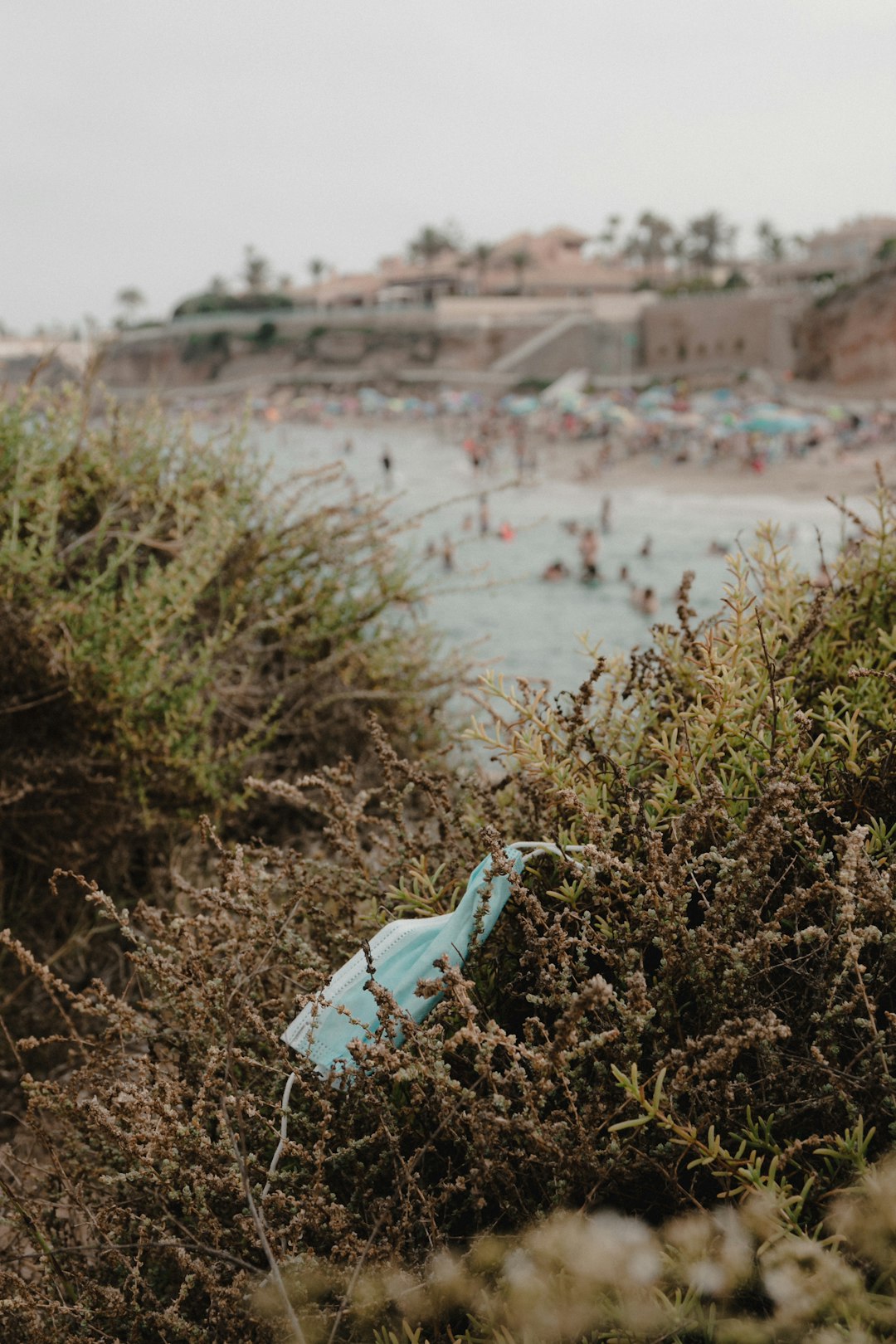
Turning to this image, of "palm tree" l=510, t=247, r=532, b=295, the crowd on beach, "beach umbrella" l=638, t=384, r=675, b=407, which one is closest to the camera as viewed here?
the crowd on beach

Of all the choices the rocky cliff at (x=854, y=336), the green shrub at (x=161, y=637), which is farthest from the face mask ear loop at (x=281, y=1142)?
the rocky cliff at (x=854, y=336)

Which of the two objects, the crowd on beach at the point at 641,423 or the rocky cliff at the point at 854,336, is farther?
the rocky cliff at the point at 854,336

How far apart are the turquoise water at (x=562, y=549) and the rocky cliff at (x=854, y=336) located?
596 inches

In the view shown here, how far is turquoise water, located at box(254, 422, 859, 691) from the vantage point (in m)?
23.7

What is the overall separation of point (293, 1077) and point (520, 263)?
291ft

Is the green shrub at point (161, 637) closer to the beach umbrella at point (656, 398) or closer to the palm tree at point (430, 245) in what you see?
the beach umbrella at point (656, 398)

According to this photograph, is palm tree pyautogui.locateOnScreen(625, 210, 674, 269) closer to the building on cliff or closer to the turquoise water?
the building on cliff

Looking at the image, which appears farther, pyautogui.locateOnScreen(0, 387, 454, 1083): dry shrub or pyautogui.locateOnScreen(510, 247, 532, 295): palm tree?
pyautogui.locateOnScreen(510, 247, 532, 295): palm tree

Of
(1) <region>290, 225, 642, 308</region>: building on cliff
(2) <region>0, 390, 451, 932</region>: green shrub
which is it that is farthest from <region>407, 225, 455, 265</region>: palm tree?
(2) <region>0, 390, 451, 932</region>: green shrub

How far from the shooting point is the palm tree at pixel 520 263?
84500 mm

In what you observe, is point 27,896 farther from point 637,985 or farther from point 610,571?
point 610,571

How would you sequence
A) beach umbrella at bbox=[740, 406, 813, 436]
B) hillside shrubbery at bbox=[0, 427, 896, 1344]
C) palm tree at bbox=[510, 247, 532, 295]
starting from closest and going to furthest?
1. hillside shrubbery at bbox=[0, 427, 896, 1344]
2. beach umbrella at bbox=[740, 406, 813, 436]
3. palm tree at bbox=[510, 247, 532, 295]

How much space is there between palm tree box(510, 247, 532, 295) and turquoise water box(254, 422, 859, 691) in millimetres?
36262

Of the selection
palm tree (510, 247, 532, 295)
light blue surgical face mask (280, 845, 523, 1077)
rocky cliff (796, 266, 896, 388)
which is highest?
palm tree (510, 247, 532, 295)
